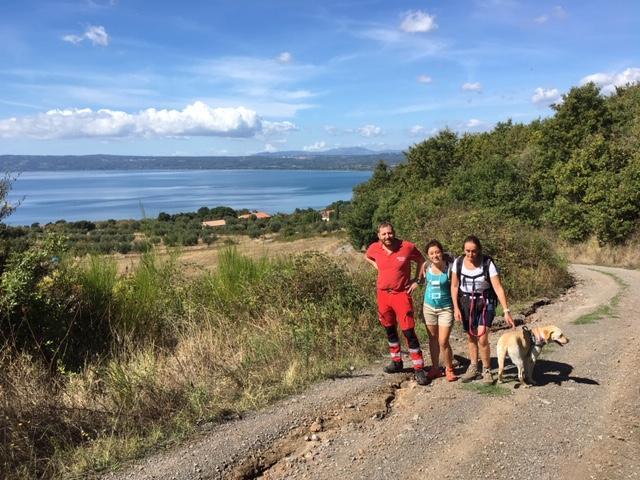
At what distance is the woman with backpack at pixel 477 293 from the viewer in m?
5.32

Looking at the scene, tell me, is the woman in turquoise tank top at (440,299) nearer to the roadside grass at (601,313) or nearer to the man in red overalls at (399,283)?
the man in red overalls at (399,283)

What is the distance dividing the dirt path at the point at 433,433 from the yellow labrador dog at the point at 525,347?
0.18 metres

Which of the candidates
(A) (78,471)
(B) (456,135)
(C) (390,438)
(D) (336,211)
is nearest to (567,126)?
(B) (456,135)

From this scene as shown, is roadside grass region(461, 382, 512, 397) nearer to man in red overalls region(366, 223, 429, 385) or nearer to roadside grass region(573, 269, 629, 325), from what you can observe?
man in red overalls region(366, 223, 429, 385)

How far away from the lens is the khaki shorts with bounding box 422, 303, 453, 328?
564 centimetres

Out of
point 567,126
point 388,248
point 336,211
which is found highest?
point 567,126

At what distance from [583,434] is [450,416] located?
108cm

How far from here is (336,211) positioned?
73.2m

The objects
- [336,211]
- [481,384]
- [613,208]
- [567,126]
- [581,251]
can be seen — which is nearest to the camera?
[481,384]

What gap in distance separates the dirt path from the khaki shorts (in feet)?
2.16

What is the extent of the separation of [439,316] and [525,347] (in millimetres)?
927

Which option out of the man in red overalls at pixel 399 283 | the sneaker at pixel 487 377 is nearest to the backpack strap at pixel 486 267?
the man in red overalls at pixel 399 283

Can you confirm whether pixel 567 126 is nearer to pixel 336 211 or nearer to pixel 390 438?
pixel 390 438

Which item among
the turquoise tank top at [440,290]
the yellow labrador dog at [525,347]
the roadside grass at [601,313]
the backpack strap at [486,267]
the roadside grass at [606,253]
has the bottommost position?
the roadside grass at [606,253]
